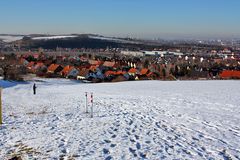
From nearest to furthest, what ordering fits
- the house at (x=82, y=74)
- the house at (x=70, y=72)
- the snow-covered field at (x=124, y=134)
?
the snow-covered field at (x=124, y=134)
the house at (x=82, y=74)
the house at (x=70, y=72)

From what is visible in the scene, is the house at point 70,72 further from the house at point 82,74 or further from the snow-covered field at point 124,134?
the snow-covered field at point 124,134

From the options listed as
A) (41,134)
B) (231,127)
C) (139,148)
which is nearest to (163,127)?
(231,127)

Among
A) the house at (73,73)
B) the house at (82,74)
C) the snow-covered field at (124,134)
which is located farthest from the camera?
the house at (73,73)

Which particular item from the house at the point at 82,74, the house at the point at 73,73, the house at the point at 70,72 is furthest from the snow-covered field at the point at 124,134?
the house at the point at 70,72

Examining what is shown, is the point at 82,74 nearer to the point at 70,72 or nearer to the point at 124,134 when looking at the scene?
the point at 70,72

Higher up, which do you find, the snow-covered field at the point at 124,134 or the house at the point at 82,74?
the snow-covered field at the point at 124,134

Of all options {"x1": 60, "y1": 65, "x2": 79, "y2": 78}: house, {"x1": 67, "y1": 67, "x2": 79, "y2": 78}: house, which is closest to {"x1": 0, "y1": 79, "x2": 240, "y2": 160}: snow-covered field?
{"x1": 67, "y1": 67, "x2": 79, "y2": 78}: house

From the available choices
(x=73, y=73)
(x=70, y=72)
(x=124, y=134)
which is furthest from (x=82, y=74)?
(x=124, y=134)

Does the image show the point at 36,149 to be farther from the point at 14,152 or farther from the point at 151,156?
the point at 151,156

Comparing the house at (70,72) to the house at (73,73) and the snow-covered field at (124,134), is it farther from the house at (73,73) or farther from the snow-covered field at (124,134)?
the snow-covered field at (124,134)

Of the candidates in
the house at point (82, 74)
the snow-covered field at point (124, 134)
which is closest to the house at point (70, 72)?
the house at point (82, 74)

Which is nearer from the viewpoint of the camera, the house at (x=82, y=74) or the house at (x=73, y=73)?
the house at (x=82, y=74)

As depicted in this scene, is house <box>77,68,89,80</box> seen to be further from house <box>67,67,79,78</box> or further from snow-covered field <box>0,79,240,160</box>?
snow-covered field <box>0,79,240,160</box>

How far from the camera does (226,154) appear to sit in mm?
8844
